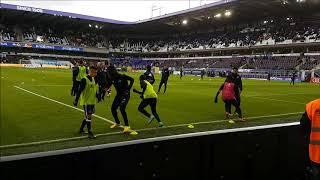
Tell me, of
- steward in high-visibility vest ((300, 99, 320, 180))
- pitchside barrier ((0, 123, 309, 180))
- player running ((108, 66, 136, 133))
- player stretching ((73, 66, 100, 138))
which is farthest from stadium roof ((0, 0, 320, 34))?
steward in high-visibility vest ((300, 99, 320, 180))

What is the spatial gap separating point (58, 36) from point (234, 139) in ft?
339

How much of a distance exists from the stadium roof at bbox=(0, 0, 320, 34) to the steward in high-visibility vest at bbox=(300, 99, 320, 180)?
207 ft

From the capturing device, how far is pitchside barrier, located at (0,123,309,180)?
11.7 feet

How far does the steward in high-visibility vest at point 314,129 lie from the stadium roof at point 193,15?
63089 millimetres

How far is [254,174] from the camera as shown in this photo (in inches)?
219

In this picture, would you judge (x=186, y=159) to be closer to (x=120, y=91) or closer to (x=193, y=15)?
(x=120, y=91)

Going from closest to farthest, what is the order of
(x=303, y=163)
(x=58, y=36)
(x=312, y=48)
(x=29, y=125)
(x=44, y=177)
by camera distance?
(x=44, y=177), (x=303, y=163), (x=29, y=125), (x=312, y=48), (x=58, y=36)

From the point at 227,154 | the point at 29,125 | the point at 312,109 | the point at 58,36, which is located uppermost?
the point at 58,36

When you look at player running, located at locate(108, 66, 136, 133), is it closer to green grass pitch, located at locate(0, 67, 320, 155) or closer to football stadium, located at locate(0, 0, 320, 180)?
football stadium, located at locate(0, 0, 320, 180)

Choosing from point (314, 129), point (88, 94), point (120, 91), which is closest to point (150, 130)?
point (120, 91)

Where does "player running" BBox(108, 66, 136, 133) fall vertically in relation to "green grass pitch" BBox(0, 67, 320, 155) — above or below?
above

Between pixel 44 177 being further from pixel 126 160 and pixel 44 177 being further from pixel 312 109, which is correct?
pixel 312 109

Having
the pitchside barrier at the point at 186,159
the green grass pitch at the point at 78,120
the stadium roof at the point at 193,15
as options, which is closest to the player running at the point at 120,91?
the green grass pitch at the point at 78,120

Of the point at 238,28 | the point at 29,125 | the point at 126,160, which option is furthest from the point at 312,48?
the point at 126,160
